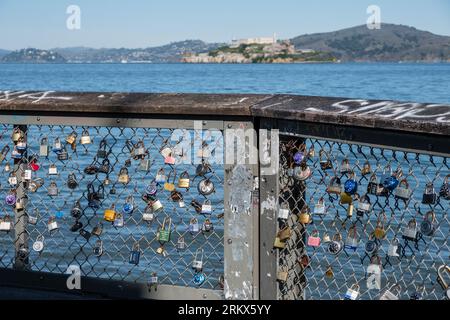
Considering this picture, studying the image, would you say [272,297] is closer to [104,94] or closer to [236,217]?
[236,217]

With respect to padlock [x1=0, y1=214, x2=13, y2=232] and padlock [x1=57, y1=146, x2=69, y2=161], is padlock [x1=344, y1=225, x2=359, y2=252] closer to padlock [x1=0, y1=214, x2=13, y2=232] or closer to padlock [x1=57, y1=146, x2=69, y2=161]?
padlock [x1=57, y1=146, x2=69, y2=161]

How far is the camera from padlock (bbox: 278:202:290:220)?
3.68m

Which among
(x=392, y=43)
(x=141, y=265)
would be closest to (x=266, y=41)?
A: (x=392, y=43)

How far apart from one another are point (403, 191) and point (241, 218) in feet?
2.83

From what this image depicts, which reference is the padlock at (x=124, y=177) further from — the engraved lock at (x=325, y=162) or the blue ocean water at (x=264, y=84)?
the blue ocean water at (x=264, y=84)

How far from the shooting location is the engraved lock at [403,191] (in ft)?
10.6

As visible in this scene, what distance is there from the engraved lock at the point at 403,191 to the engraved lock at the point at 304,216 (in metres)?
0.54

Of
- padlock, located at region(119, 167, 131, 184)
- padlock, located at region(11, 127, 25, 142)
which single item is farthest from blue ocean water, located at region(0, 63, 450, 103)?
padlock, located at region(11, 127, 25, 142)

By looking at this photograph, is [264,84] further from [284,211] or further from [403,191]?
[403,191]

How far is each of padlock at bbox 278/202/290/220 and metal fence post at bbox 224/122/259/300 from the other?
0.12 metres

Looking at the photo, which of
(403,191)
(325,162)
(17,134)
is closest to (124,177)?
(17,134)

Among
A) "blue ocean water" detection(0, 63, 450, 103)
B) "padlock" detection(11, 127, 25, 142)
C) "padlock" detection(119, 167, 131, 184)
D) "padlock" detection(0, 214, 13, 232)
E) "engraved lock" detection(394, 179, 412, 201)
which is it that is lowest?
"blue ocean water" detection(0, 63, 450, 103)
